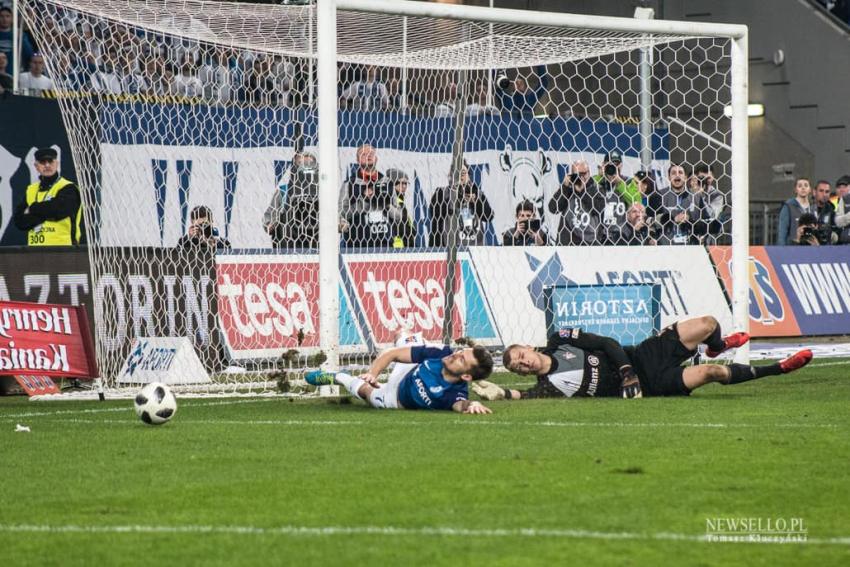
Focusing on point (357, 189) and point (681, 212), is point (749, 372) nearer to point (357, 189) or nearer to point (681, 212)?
point (357, 189)

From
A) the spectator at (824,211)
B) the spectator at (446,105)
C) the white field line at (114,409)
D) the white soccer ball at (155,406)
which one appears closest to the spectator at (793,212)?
the spectator at (824,211)

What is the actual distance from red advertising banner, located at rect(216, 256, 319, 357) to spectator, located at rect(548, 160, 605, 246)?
3.85 meters

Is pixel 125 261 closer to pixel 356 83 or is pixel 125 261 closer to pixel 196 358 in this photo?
pixel 196 358

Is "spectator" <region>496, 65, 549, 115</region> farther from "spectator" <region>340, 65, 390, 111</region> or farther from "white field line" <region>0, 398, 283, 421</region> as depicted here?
"white field line" <region>0, 398, 283, 421</region>

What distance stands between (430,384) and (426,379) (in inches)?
1.9

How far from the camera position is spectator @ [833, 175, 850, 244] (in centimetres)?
2277

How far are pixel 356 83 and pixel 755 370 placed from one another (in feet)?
30.8

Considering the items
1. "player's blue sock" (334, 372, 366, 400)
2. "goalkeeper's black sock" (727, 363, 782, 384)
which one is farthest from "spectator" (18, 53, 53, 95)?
"goalkeeper's black sock" (727, 363, 782, 384)

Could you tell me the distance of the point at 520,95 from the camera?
22.7m

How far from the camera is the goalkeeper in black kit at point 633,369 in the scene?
39.9ft

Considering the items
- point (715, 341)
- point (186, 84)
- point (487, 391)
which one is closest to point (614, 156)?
point (186, 84)

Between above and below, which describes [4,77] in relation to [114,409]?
above

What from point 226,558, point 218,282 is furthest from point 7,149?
point 226,558

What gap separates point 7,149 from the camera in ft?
59.4
